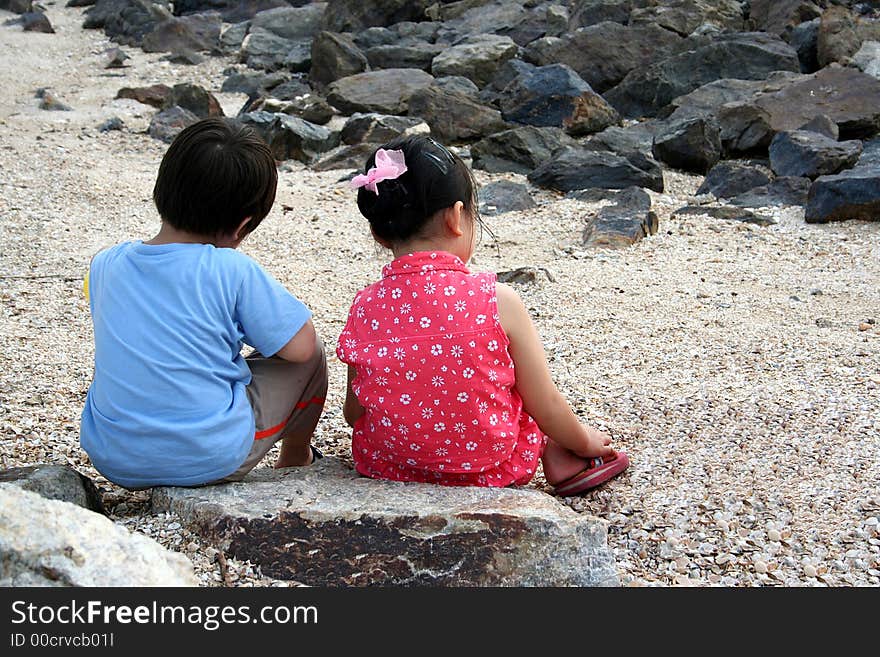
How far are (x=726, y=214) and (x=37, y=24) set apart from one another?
13.3m

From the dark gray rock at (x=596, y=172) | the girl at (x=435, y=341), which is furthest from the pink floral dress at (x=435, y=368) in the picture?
A: the dark gray rock at (x=596, y=172)

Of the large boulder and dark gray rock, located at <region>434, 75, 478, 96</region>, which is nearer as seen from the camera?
the large boulder

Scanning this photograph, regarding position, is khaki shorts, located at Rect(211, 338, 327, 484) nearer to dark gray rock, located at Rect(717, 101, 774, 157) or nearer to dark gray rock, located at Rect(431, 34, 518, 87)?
dark gray rock, located at Rect(717, 101, 774, 157)

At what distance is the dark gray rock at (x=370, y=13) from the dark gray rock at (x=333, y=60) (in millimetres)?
2644

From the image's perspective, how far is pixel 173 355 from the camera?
2.48 m

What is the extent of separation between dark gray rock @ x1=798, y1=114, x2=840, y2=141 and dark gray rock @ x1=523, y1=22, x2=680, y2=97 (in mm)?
3105

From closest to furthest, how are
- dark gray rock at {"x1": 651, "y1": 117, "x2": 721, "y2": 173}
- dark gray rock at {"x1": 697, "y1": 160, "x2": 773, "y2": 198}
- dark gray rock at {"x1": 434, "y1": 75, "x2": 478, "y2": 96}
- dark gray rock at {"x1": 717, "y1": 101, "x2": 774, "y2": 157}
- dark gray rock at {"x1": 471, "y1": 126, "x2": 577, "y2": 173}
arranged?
1. dark gray rock at {"x1": 697, "y1": 160, "x2": 773, "y2": 198}
2. dark gray rock at {"x1": 651, "y1": 117, "x2": 721, "y2": 173}
3. dark gray rock at {"x1": 471, "y1": 126, "x2": 577, "y2": 173}
4. dark gray rock at {"x1": 717, "y1": 101, "x2": 774, "y2": 157}
5. dark gray rock at {"x1": 434, "y1": 75, "x2": 478, "y2": 96}

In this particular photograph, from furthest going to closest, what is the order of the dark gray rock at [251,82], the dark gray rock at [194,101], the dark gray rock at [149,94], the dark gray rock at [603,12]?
the dark gray rock at [603,12], the dark gray rock at [251,82], the dark gray rock at [149,94], the dark gray rock at [194,101]

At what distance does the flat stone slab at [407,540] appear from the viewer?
217cm

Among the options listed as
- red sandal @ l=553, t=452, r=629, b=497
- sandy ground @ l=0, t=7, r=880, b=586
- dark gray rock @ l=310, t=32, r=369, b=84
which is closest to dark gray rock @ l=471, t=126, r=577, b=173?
sandy ground @ l=0, t=7, r=880, b=586

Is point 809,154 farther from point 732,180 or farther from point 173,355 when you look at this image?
point 173,355

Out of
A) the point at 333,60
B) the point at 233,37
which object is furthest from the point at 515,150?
the point at 233,37

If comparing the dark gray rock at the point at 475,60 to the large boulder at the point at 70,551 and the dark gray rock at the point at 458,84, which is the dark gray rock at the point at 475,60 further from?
the large boulder at the point at 70,551

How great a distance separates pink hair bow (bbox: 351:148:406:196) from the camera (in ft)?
8.25
